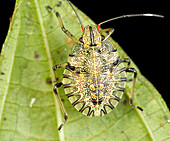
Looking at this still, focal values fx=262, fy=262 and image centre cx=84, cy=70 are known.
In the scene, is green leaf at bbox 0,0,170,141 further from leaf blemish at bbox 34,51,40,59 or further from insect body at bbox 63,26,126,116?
insect body at bbox 63,26,126,116

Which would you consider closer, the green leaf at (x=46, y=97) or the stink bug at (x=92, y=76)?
the green leaf at (x=46, y=97)

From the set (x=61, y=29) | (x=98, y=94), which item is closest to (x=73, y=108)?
(x=98, y=94)

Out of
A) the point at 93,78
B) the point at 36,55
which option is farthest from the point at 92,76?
the point at 36,55

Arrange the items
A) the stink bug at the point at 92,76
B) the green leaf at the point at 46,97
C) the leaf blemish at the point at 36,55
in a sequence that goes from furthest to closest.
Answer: the stink bug at the point at 92,76, the leaf blemish at the point at 36,55, the green leaf at the point at 46,97

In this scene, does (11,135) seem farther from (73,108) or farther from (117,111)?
(117,111)

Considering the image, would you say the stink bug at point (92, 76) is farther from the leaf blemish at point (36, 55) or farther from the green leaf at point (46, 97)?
the leaf blemish at point (36, 55)

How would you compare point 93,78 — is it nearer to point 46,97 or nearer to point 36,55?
point 46,97

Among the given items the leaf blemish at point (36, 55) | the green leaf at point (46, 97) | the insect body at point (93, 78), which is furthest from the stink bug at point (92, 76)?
the leaf blemish at point (36, 55)
